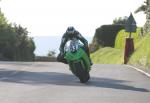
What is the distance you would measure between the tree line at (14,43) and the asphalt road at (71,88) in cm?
4379

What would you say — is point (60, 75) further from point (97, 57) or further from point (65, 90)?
point (97, 57)

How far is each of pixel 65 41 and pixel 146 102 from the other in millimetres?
5588

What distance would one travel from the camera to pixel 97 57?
53531mm

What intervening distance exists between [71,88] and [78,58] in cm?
162

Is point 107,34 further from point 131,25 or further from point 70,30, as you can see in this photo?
point 70,30

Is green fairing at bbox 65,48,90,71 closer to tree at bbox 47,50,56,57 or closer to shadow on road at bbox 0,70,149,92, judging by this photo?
shadow on road at bbox 0,70,149,92

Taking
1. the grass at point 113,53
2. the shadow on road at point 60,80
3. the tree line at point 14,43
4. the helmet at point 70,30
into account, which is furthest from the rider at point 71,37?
the tree line at point 14,43

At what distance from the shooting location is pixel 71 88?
55.3 ft

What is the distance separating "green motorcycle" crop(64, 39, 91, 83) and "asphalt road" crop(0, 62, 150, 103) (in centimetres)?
31

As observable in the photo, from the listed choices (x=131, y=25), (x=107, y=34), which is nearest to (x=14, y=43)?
(x=107, y=34)

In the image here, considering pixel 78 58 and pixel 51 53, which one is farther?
pixel 51 53

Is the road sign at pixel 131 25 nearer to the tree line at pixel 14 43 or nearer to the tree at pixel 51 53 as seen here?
the tree line at pixel 14 43

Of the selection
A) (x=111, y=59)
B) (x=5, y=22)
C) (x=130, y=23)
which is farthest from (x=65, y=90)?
(x=5, y=22)

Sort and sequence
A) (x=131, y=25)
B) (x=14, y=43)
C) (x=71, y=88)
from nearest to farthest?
(x=71, y=88) < (x=131, y=25) < (x=14, y=43)
